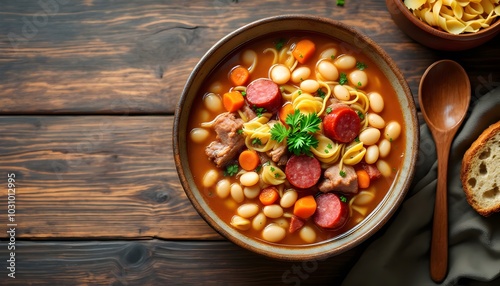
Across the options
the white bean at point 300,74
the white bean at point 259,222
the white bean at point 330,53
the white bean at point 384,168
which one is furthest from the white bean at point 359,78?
the white bean at point 259,222

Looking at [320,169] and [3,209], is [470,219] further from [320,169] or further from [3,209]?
[3,209]

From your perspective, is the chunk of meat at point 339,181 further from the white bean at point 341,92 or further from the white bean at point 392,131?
the white bean at point 341,92

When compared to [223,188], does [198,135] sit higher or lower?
higher

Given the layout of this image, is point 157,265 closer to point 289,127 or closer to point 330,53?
point 289,127

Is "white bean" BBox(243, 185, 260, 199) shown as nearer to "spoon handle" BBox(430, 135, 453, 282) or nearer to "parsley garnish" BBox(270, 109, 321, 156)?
"parsley garnish" BBox(270, 109, 321, 156)

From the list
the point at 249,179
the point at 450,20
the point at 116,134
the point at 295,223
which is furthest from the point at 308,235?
the point at 450,20
